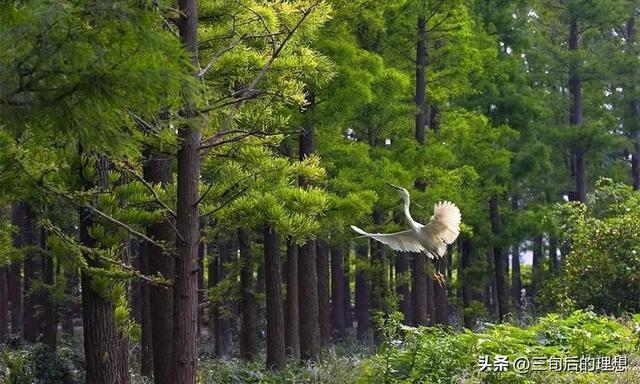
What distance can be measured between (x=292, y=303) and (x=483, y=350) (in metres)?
6.11

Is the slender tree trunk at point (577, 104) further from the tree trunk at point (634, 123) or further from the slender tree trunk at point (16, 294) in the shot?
the slender tree trunk at point (16, 294)

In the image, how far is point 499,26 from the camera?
2220 cm

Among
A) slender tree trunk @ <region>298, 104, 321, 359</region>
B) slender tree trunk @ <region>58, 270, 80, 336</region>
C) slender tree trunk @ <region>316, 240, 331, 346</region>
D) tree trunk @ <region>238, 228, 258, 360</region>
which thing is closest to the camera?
slender tree trunk @ <region>298, 104, 321, 359</region>

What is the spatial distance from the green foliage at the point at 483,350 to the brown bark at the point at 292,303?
4784 millimetres

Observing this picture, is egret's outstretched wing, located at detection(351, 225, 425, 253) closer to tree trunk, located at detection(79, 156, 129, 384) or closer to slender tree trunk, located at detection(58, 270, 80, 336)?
tree trunk, located at detection(79, 156, 129, 384)

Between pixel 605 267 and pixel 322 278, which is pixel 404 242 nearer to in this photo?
pixel 605 267

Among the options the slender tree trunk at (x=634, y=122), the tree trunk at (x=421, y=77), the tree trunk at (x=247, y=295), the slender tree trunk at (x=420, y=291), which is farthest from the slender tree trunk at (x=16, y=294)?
the slender tree trunk at (x=634, y=122)

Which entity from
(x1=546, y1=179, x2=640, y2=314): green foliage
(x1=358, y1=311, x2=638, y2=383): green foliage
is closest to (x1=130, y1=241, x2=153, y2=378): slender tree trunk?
(x1=358, y1=311, x2=638, y2=383): green foliage

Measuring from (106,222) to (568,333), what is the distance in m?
4.97

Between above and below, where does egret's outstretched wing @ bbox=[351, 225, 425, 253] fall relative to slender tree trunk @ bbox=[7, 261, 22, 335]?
above

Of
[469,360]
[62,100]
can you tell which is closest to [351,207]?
[469,360]

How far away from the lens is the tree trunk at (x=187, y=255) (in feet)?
21.2

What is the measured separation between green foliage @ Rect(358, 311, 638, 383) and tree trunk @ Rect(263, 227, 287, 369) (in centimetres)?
411

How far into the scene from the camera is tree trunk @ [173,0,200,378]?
648 cm
